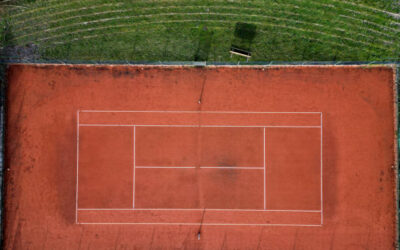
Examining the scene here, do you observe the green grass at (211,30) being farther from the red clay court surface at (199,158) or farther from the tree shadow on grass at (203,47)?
the red clay court surface at (199,158)

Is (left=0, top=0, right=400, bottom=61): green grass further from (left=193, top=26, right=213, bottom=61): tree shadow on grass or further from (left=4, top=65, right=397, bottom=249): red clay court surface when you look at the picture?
(left=4, top=65, right=397, bottom=249): red clay court surface

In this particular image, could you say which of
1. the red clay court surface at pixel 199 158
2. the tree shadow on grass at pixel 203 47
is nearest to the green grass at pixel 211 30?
the tree shadow on grass at pixel 203 47

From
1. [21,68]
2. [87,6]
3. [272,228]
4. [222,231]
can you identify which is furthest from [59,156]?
[272,228]

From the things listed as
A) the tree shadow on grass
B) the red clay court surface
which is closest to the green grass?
the tree shadow on grass

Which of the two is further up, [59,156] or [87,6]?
[87,6]

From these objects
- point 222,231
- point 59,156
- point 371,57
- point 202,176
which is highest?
point 371,57

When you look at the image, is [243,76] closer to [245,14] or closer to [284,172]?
[245,14]
